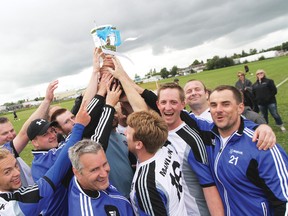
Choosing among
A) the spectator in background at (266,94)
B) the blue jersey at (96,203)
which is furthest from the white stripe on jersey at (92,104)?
the spectator in background at (266,94)

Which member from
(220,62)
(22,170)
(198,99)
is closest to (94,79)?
(22,170)

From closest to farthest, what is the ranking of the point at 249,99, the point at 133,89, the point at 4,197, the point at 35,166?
the point at 4,197 → the point at 35,166 → the point at 133,89 → the point at 249,99

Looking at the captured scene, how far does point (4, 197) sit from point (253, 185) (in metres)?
2.33

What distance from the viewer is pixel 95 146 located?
2369mm

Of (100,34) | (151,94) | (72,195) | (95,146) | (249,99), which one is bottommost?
(249,99)

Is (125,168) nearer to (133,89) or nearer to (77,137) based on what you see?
(77,137)

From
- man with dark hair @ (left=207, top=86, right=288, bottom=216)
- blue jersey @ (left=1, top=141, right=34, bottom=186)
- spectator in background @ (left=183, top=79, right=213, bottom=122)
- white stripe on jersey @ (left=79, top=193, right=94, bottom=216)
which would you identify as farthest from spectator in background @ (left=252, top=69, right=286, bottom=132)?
white stripe on jersey @ (left=79, top=193, right=94, bottom=216)

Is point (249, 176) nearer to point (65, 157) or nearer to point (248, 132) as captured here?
point (248, 132)

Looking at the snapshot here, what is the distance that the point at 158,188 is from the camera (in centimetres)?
227

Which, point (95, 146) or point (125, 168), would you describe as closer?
point (95, 146)

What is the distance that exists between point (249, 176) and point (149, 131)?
1044 millimetres

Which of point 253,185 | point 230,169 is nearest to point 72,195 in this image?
point 230,169

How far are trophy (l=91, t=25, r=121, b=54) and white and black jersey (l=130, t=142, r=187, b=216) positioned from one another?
4.65 ft

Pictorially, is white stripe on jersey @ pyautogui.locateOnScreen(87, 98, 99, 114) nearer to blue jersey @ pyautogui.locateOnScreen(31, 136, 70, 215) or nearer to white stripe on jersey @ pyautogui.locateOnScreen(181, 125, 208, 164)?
blue jersey @ pyautogui.locateOnScreen(31, 136, 70, 215)
